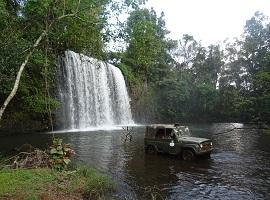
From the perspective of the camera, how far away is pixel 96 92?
47.3 meters

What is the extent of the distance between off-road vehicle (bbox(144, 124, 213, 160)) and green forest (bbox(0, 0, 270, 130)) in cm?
460

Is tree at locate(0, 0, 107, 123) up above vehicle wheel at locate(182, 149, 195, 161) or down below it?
above

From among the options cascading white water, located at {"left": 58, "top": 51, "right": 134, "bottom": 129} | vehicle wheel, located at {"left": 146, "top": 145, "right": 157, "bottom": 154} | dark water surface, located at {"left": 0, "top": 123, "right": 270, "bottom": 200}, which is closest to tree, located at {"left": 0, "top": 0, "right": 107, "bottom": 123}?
dark water surface, located at {"left": 0, "top": 123, "right": 270, "bottom": 200}

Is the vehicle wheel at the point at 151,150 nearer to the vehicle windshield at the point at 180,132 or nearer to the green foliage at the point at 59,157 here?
the vehicle windshield at the point at 180,132

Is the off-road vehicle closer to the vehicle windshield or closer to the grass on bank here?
the vehicle windshield

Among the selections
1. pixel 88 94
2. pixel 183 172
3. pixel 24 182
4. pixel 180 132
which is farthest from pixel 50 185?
pixel 88 94

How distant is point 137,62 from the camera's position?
54.0 feet

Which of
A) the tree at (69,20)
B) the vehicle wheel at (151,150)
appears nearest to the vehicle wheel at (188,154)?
the vehicle wheel at (151,150)

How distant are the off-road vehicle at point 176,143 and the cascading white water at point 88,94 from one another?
59.0 ft

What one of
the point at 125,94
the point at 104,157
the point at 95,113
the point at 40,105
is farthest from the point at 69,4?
the point at 125,94

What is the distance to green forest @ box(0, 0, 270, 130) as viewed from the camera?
15406 millimetres

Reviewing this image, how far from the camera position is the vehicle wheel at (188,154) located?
66.4 feet

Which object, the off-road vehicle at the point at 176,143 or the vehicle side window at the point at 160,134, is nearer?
the off-road vehicle at the point at 176,143

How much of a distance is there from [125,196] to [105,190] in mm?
806
